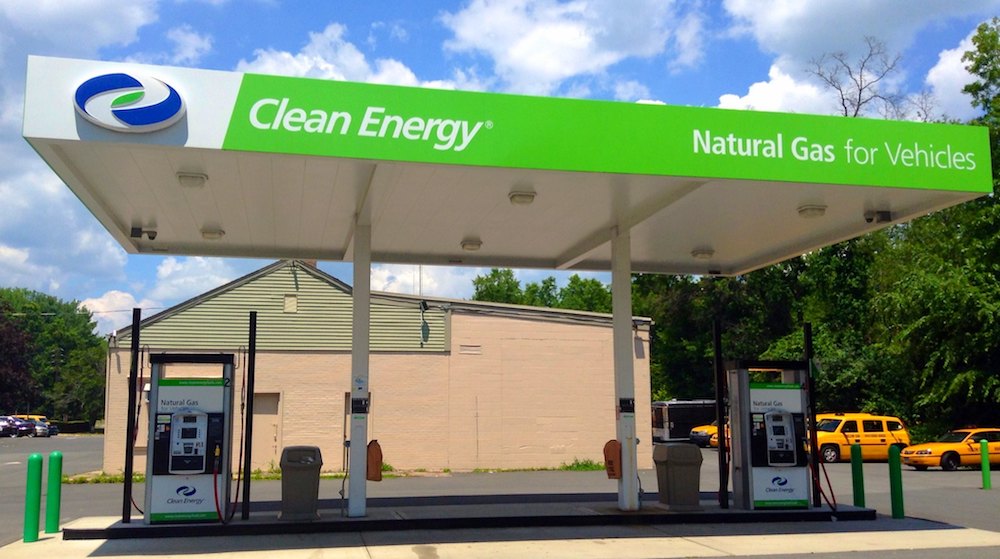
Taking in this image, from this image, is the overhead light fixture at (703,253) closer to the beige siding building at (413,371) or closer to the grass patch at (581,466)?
the beige siding building at (413,371)

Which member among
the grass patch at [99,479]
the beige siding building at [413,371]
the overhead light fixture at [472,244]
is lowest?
the grass patch at [99,479]

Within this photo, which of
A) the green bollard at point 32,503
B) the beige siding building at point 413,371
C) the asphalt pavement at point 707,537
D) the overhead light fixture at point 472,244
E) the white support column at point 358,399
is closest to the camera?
the asphalt pavement at point 707,537

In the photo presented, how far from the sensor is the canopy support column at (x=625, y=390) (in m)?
13.1

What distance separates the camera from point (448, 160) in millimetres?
9898

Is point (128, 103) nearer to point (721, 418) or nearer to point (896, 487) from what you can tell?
point (721, 418)

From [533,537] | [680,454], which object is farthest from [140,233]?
[680,454]

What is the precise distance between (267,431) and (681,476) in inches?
600

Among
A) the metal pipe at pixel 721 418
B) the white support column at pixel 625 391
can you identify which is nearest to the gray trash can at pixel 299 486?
the white support column at pixel 625 391

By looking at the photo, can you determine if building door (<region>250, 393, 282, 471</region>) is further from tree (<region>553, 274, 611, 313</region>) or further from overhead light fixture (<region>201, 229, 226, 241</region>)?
tree (<region>553, 274, 611, 313</region>)

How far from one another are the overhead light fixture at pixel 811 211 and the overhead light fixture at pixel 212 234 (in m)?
8.93

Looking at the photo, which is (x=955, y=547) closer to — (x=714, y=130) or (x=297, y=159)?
(x=714, y=130)

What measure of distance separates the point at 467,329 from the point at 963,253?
66.2ft

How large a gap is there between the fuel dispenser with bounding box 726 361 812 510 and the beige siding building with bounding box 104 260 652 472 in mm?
13407

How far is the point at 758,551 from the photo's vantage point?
10.4 metres
